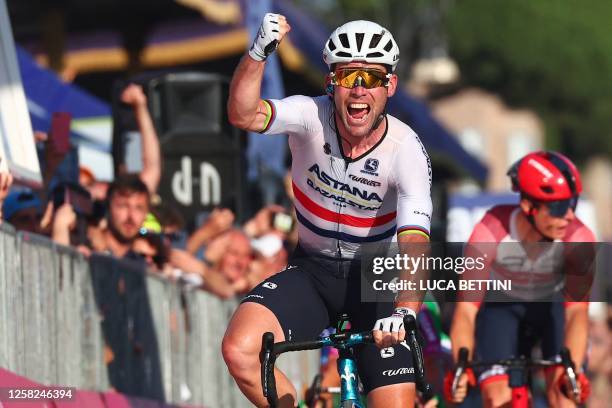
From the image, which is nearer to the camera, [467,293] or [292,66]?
[467,293]

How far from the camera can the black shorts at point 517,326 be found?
10.6m

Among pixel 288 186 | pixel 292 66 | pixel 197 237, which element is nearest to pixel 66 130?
pixel 197 237

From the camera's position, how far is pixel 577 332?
10.3 meters

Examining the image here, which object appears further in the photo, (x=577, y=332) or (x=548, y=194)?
(x=577, y=332)

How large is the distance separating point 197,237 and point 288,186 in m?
3.64

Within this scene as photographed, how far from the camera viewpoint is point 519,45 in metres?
66.6

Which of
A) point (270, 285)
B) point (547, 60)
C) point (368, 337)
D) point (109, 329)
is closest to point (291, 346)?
point (368, 337)

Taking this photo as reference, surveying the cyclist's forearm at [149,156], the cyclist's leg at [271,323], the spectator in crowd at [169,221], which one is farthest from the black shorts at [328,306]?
the cyclist's forearm at [149,156]

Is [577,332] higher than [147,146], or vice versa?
[147,146]

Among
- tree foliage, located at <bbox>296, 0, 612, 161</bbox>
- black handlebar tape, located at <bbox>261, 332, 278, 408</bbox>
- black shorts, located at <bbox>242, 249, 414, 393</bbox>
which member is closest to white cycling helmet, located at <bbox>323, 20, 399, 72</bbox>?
black shorts, located at <bbox>242, 249, 414, 393</bbox>

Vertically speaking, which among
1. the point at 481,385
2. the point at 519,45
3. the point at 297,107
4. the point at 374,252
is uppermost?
the point at 519,45

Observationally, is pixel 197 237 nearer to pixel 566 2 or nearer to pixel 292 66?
pixel 292 66

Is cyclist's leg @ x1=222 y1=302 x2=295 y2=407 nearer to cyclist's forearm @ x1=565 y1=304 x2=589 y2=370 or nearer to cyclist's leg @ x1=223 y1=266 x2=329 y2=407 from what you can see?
cyclist's leg @ x1=223 y1=266 x2=329 y2=407

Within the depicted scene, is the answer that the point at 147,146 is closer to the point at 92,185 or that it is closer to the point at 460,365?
the point at 92,185
